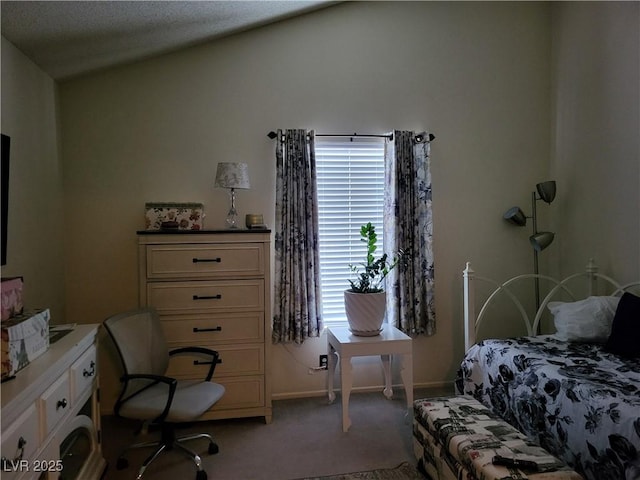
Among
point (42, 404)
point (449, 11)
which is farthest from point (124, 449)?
point (449, 11)

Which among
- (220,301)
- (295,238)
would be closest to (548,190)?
(295,238)


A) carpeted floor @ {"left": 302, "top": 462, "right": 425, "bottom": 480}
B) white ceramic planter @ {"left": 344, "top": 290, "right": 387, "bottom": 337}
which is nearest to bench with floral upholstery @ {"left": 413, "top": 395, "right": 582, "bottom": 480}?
carpeted floor @ {"left": 302, "top": 462, "right": 425, "bottom": 480}

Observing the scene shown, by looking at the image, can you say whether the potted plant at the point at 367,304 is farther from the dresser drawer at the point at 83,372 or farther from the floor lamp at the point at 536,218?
the dresser drawer at the point at 83,372

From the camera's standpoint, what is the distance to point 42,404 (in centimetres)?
166

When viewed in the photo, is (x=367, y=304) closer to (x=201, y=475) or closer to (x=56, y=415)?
(x=201, y=475)

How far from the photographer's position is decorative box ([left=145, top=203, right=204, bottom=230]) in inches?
124

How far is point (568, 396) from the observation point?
2139 mm

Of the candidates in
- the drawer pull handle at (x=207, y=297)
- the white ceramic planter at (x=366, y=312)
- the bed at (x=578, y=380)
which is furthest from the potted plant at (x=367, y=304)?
the drawer pull handle at (x=207, y=297)

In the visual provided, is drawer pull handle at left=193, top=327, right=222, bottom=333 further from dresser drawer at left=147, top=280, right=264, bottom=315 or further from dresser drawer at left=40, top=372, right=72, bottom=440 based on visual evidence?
dresser drawer at left=40, top=372, right=72, bottom=440

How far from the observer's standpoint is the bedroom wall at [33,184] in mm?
2432

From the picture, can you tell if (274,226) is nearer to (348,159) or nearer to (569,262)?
(348,159)

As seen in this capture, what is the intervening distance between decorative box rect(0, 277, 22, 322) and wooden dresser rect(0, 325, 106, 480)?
0.22m

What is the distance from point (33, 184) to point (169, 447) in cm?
180

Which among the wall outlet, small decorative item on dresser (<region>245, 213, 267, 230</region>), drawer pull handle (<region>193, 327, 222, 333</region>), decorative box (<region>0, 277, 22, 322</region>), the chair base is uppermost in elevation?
small decorative item on dresser (<region>245, 213, 267, 230</region>)
